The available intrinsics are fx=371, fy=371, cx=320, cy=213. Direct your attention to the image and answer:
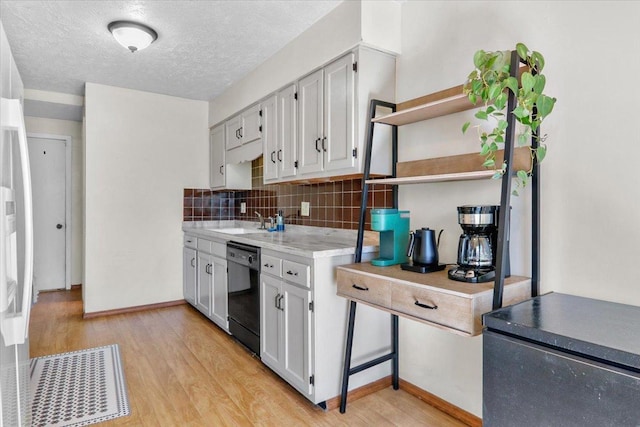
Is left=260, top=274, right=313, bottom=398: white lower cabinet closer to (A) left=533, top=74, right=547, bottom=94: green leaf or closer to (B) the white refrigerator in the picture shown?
(B) the white refrigerator

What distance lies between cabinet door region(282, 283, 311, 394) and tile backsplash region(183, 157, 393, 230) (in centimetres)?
69

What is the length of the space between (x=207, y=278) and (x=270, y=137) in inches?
59.4

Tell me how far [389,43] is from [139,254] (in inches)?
132

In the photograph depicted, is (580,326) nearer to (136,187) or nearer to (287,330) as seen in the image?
(287,330)

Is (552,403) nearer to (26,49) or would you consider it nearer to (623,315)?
(623,315)

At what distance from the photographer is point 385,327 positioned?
2348 mm

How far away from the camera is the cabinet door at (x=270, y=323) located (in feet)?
7.86

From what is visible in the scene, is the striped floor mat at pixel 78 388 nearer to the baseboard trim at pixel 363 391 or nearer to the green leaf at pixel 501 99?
the baseboard trim at pixel 363 391

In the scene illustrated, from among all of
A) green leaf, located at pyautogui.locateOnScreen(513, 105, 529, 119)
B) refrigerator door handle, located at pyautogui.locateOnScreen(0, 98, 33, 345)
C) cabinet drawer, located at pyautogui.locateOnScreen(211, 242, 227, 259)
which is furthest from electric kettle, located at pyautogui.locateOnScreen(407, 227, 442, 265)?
cabinet drawer, located at pyautogui.locateOnScreen(211, 242, 227, 259)

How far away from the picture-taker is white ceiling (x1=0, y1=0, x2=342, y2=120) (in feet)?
7.65

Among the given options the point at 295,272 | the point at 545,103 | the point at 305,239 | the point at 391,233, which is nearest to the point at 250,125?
the point at 305,239

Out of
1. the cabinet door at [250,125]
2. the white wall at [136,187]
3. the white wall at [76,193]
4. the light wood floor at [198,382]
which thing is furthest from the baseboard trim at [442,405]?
the white wall at [76,193]

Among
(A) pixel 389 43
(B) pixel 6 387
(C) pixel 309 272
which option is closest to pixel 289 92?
(A) pixel 389 43

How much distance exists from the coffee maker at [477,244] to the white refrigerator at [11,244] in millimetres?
1685
